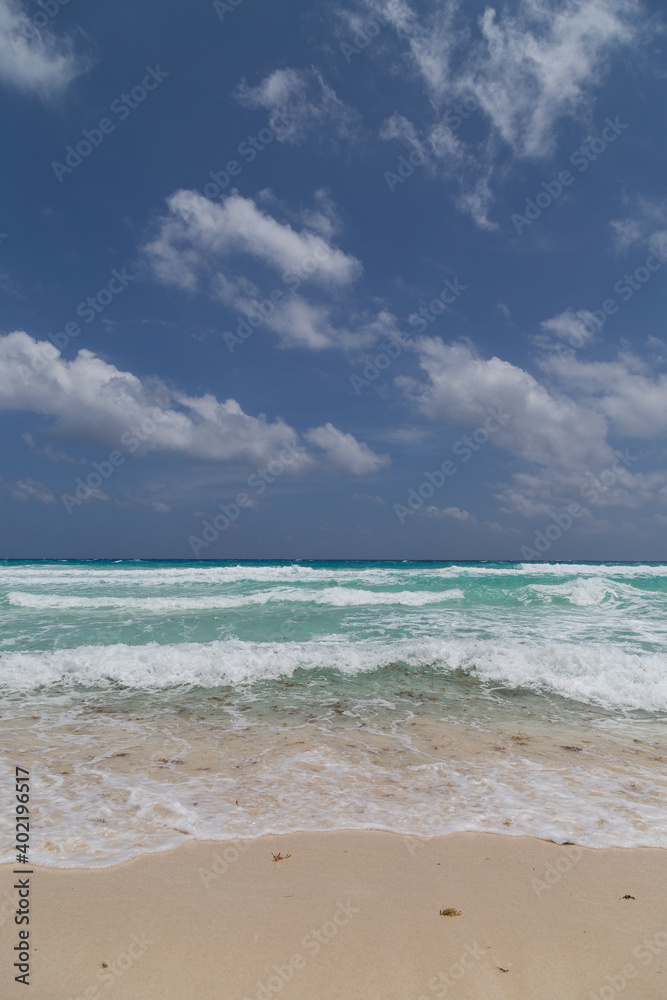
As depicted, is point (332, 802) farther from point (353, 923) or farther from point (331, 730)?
point (331, 730)

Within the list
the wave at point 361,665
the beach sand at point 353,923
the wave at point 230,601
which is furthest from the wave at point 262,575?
the beach sand at point 353,923

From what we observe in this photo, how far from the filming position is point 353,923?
3.08m

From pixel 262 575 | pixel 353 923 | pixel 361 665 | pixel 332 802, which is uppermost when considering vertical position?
pixel 353 923

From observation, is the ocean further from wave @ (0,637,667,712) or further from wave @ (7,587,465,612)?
wave @ (7,587,465,612)

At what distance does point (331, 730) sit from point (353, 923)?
3.71 metres

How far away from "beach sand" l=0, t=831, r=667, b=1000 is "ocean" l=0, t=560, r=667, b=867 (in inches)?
12.3

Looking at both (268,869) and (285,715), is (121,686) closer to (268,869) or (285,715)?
(285,715)

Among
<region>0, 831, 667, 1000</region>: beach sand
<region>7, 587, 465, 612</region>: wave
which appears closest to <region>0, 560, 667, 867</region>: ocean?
<region>0, 831, 667, 1000</region>: beach sand

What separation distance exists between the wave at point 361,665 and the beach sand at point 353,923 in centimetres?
528

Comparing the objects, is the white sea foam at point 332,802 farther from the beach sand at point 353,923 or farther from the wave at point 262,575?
the wave at point 262,575

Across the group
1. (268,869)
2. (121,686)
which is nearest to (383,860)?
(268,869)

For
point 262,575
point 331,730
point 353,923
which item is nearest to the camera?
point 353,923

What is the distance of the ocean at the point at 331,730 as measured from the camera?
4359mm

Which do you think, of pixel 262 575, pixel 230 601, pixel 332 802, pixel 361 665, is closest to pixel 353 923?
pixel 332 802
